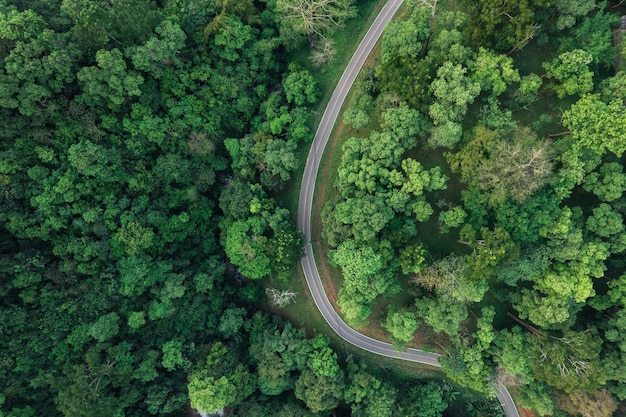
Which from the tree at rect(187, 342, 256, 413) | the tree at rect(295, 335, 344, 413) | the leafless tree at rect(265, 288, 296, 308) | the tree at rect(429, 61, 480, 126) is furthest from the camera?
the leafless tree at rect(265, 288, 296, 308)

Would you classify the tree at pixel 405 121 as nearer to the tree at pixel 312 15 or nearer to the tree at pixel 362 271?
the tree at pixel 362 271

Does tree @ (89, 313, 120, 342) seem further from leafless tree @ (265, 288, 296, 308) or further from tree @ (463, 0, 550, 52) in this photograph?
tree @ (463, 0, 550, 52)

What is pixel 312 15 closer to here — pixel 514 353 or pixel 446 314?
pixel 446 314

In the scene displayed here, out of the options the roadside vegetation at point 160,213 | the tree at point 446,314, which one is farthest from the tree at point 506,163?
the roadside vegetation at point 160,213

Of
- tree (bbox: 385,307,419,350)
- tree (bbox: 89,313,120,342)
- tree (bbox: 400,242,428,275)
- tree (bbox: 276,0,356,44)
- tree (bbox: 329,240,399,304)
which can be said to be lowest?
tree (bbox: 89,313,120,342)

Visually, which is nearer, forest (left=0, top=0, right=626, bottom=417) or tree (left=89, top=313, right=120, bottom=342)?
forest (left=0, top=0, right=626, bottom=417)

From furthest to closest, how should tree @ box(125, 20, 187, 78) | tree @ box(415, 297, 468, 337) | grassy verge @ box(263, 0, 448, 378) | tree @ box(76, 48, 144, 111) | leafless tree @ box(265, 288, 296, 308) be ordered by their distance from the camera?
grassy verge @ box(263, 0, 448, 378) → leafless tree @ box(265, 288, 296, 308) → tree @ box(415, 297, 468, 337) → tree @ box(125, 20, 187, 78) → tree @ box(76, 48, 144, 111)

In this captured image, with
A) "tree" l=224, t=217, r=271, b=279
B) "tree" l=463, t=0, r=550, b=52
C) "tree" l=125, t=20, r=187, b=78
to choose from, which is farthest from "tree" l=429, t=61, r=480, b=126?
"tree" l=125, t=20, r=187, b=78
